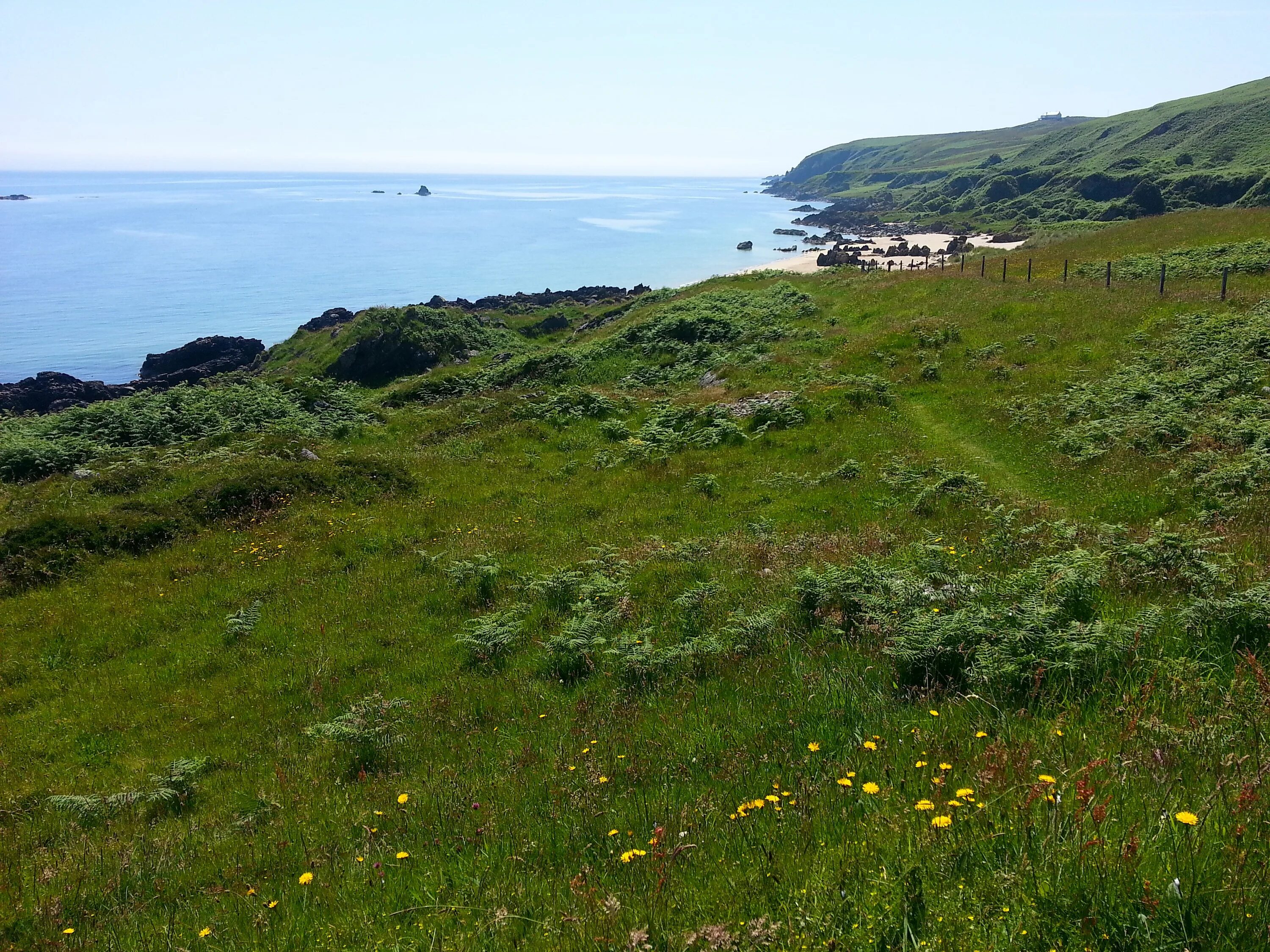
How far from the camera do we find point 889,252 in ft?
322

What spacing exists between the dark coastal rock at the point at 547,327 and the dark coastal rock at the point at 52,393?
3479 centimetres

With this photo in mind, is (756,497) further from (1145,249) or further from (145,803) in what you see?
(1145,249)

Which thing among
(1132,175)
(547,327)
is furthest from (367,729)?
(1132,175)

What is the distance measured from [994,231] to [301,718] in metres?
141

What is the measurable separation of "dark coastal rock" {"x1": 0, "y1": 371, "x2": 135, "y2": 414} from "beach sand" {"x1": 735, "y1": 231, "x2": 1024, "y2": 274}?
2503 inches

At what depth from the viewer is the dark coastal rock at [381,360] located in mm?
55250

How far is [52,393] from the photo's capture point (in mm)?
55562

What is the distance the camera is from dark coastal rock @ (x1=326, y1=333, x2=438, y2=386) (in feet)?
181

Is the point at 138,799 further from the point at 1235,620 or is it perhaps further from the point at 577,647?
the point at 1235,620

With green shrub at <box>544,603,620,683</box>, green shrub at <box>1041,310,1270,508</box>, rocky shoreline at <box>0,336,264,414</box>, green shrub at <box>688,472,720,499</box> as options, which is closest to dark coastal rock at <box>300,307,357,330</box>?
rocky shoreline at <box>0,336,264,414</box>

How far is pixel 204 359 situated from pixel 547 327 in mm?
35257

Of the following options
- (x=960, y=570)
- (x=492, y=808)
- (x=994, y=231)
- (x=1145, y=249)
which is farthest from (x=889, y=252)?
(x=492, y=808)

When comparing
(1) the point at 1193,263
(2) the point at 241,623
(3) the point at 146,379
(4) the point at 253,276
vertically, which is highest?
(4) the point at 253,276

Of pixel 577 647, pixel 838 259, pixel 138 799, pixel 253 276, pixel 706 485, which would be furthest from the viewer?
pixel 253 276
